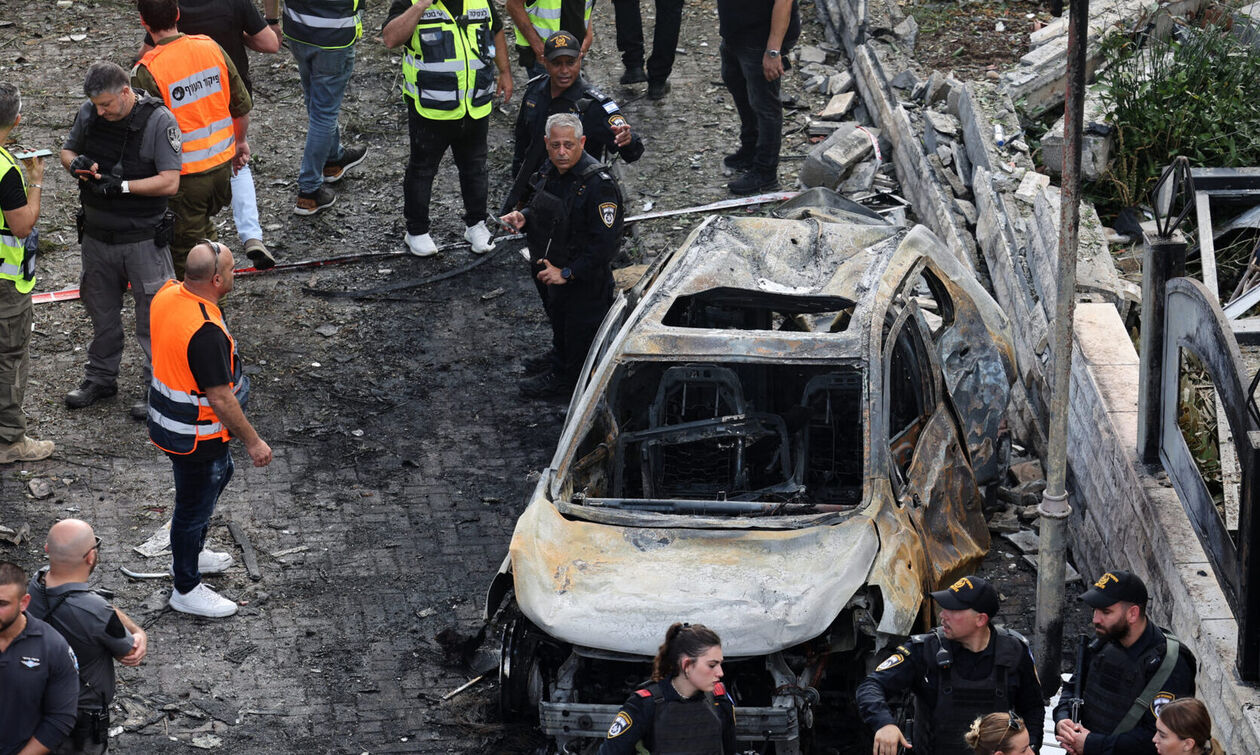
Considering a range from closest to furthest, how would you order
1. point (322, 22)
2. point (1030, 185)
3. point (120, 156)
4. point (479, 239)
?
point (120, 156) → point (1030, 185) → point (322, 22) → point (479, 239)

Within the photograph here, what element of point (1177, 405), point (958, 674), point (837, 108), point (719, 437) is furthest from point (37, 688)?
point (837, 108)

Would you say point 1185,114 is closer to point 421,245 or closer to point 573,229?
point 573,229

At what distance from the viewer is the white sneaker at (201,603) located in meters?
7.06

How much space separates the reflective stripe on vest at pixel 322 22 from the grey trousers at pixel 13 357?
341 centimetres

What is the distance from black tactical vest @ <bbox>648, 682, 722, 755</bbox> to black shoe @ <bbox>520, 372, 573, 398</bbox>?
14.1 ft

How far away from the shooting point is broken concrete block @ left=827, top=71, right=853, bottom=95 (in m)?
12.3

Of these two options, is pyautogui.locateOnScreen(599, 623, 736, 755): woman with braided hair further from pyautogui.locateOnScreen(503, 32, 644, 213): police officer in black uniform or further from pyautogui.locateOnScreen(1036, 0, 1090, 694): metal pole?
pyautogui.locateOnScreen(503, 32, 644, 213): police officer in black uniform

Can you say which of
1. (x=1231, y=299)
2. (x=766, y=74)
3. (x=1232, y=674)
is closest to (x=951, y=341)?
(x=1231, y=299)

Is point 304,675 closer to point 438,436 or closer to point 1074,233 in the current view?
point 438,436

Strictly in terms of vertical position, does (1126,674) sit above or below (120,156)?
below

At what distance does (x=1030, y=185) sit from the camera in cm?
971

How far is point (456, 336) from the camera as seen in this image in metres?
9.79

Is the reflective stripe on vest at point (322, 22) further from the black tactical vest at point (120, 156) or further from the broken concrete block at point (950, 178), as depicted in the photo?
the broken concrete block at point (950, 178)

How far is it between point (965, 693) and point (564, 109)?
5.32 meters
